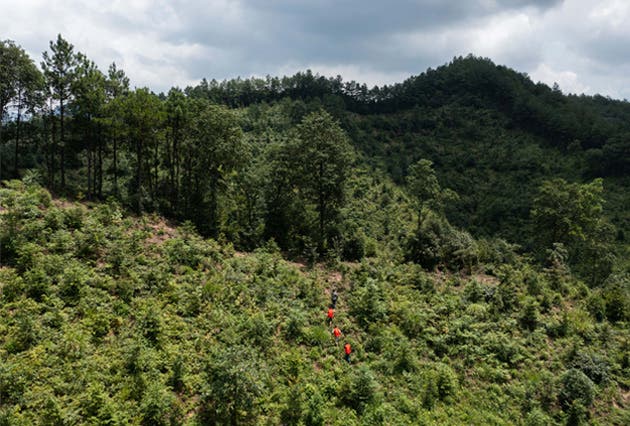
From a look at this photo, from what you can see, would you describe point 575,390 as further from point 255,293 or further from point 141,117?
point 141,117

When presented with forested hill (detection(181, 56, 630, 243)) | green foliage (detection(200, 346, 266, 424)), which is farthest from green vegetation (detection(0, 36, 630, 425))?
forested hill (detection(181, 56, 630, 243))

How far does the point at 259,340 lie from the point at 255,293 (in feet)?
11.1

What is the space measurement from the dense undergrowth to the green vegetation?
8 centimetres

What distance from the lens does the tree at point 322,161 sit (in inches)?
1094

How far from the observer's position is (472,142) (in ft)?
250

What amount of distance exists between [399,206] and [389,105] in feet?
207

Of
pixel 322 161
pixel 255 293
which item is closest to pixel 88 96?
pixel 322 161

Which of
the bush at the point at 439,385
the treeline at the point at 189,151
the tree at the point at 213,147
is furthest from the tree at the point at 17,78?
the bush at the point at 439,385

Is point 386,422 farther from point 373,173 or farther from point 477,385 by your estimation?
point 373,173

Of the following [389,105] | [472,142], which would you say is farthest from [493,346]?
[389,105]

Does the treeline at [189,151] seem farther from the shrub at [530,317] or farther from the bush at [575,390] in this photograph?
the bush at [575,390]

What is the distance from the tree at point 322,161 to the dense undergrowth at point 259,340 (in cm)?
886

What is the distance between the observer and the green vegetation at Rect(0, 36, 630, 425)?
10961 mm

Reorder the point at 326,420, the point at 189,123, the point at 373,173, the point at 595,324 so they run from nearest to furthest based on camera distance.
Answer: the point at 326,420 → the point at 595,324 → the point at 189,123 → the point at 373,173
